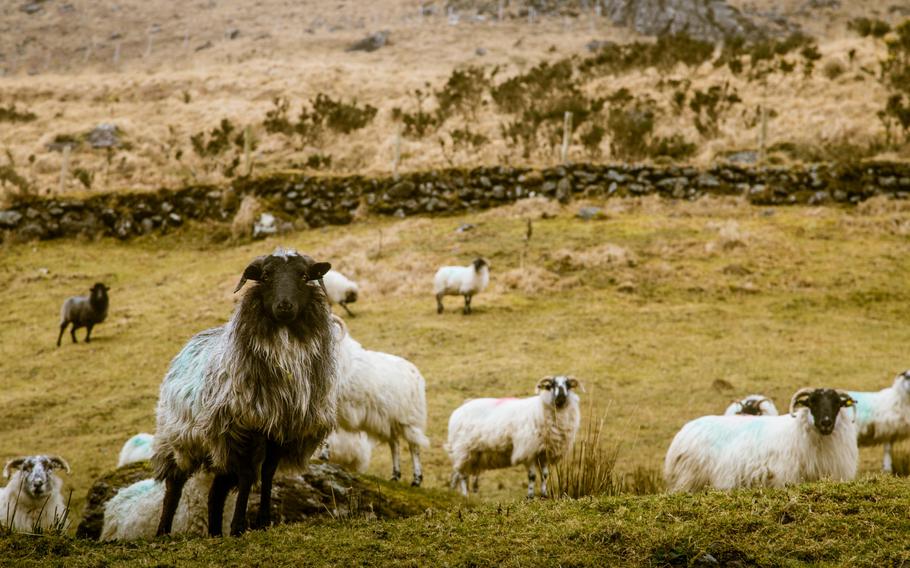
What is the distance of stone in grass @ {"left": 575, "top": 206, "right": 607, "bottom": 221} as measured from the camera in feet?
83.3

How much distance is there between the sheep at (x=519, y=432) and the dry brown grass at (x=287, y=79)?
67.6 feet

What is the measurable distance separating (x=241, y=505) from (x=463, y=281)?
14.4 m

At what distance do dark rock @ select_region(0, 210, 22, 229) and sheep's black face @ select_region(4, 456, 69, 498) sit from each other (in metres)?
22.7

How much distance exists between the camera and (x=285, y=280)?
5449 mm

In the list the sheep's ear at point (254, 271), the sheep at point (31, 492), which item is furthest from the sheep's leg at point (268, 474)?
the sheep at point (31, 492)

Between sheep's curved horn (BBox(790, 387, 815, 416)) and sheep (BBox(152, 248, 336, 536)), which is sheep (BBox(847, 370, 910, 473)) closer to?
sheep's curved horn (BBox(790, 387, 815, 416))

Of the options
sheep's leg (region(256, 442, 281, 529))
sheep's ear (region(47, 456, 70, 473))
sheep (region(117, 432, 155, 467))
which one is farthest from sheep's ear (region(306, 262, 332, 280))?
sheep (region(117, 432, 155, 467))

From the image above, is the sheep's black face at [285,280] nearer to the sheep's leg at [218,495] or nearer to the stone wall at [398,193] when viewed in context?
the sheep's leg at [218,495]

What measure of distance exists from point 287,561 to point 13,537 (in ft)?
5.48

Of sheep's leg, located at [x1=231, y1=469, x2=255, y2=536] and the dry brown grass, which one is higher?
the dry brown grass

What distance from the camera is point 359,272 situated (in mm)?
22422

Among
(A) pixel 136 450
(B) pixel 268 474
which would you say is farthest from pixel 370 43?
(B) pixel 268 474

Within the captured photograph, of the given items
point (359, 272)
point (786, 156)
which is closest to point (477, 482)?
point (359, 272)

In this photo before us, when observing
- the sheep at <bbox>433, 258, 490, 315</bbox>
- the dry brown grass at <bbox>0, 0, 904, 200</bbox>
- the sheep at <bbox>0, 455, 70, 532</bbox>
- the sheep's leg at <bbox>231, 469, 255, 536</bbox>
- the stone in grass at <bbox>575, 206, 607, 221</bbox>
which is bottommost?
the sheep at <bbox>0, 455, 70, 532</bbox>
